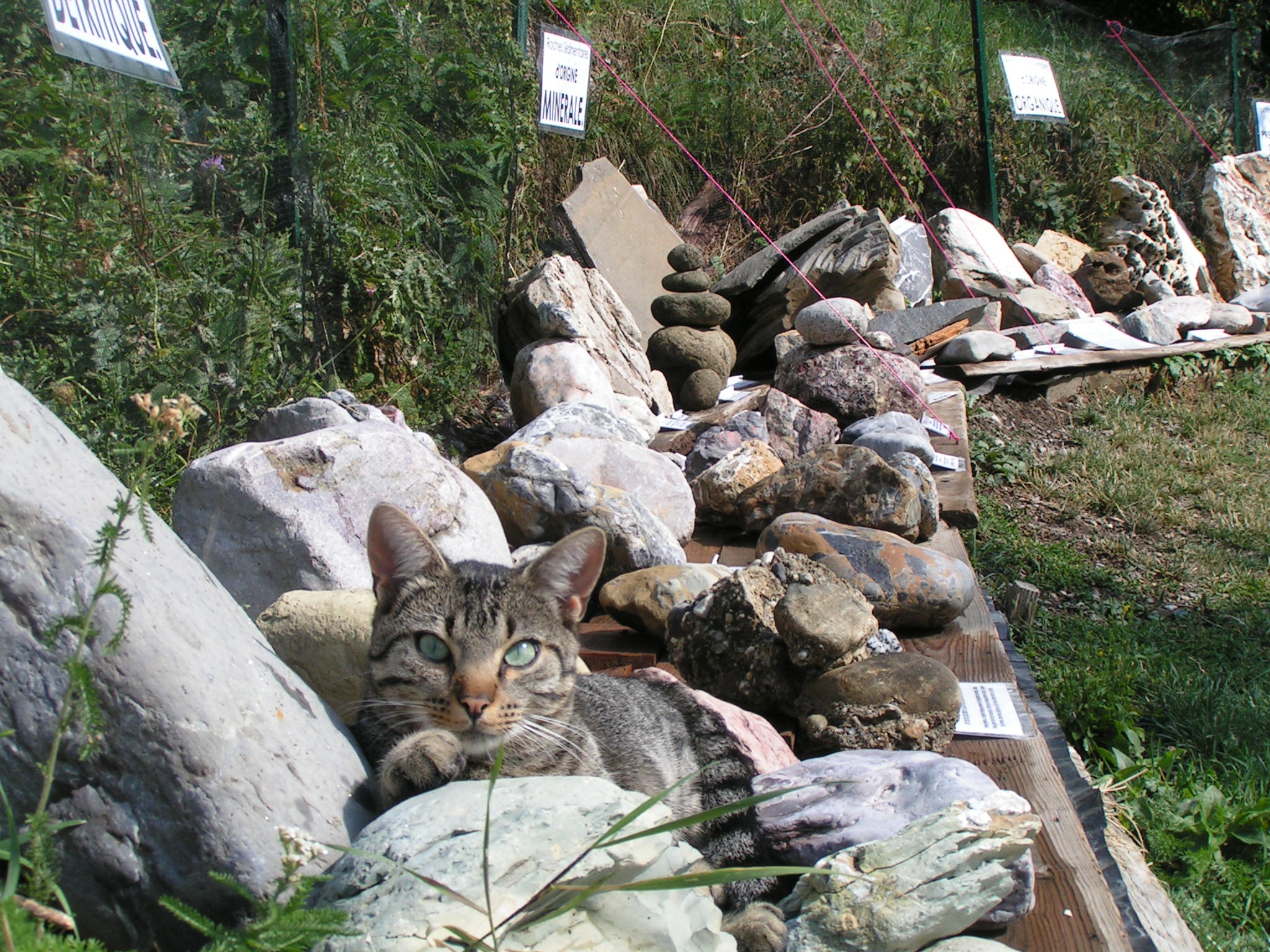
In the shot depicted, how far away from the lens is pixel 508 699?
2092 millimetres

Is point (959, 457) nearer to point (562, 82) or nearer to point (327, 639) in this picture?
point (562, 82)

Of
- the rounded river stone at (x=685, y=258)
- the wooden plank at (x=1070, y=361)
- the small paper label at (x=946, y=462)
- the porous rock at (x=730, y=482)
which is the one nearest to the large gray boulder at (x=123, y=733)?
the porous rock at (x=730, y=482)

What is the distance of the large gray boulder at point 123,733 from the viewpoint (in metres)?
1.64

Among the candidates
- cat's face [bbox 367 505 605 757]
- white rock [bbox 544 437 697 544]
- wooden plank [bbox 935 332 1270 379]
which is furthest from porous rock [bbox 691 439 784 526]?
wooden plank [bbox 935 332 1270 379]

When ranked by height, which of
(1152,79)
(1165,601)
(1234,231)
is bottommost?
(1165,601)

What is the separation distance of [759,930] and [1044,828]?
94 cm

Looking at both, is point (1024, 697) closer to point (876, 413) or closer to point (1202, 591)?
point (1202, 591)

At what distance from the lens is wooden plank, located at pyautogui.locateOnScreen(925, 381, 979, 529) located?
16.4ft

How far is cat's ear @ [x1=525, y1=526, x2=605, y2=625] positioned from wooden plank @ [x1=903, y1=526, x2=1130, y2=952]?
120 cm

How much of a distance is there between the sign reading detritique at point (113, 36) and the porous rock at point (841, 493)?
2.92 meters

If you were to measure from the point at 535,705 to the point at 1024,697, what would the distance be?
1897 mm

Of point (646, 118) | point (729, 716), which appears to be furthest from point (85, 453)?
point (646, 118)

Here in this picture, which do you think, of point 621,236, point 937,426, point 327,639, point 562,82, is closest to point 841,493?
point 937,426

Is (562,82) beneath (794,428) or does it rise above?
above
